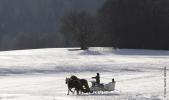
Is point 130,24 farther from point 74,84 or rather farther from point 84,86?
point 74,84

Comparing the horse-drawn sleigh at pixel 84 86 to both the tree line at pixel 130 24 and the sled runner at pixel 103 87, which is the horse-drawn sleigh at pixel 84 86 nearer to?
the sled runner at pixel 103 87

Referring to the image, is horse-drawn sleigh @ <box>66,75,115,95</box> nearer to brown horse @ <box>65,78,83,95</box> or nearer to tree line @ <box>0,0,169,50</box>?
brown horse @ <box>65,78,83,95</box>

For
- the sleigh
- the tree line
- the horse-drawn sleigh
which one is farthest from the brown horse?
the tree line

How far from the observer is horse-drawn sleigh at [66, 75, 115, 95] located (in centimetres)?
2530

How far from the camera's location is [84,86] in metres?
25.9

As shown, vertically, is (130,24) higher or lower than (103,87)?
higher

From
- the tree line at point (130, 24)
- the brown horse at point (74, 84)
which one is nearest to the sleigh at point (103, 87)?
the brown horse at point (74, 84)

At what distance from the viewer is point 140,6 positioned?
8644 cm

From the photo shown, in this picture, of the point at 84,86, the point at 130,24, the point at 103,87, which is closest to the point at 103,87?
the point at 103,87

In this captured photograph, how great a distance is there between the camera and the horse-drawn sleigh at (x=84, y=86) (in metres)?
25.3

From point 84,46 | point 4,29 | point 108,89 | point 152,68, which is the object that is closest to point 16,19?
point 4,29

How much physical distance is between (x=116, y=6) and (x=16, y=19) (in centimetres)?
7758

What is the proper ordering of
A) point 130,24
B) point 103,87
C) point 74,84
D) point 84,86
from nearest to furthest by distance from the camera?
point 74,84, point 84,86, point 103,87, point 130,24

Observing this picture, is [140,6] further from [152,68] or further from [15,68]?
[15,68]
